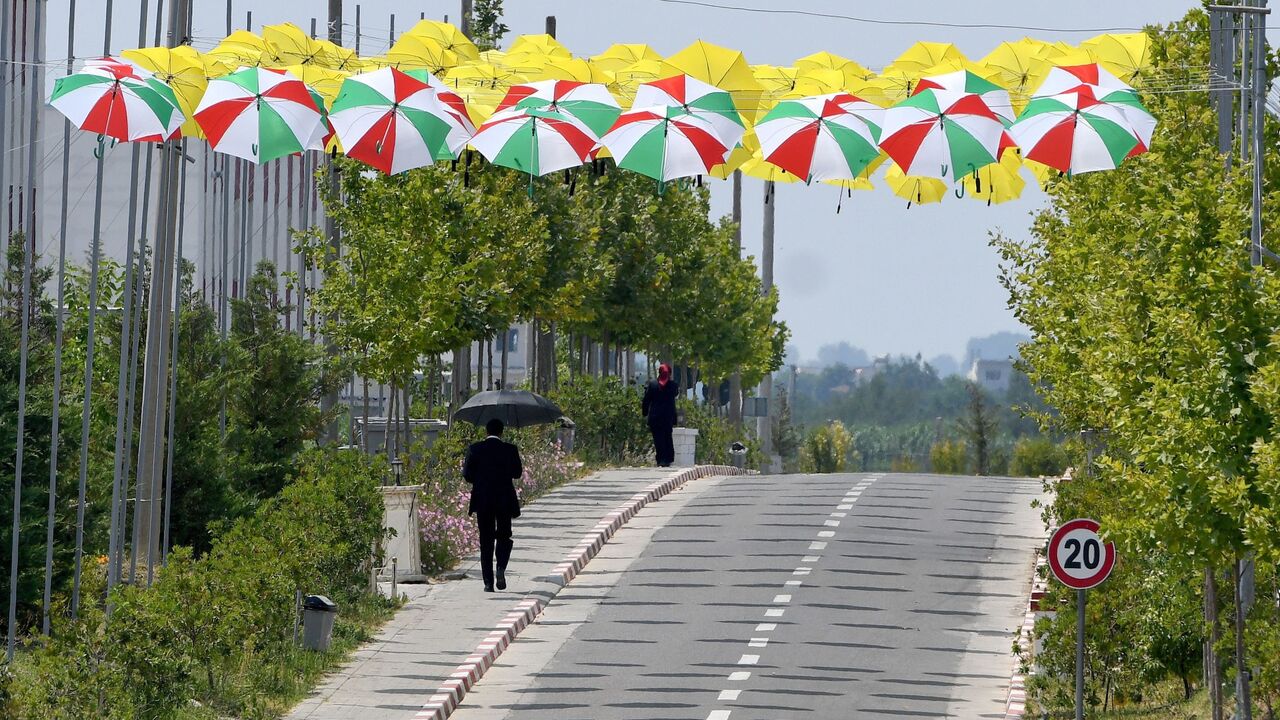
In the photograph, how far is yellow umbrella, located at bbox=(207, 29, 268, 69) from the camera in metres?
20.5

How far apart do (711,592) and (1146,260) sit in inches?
291

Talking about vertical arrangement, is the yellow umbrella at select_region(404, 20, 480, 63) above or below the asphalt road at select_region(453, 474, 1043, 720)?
above

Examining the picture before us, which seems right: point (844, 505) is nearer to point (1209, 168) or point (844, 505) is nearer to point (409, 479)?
point (409, 479)

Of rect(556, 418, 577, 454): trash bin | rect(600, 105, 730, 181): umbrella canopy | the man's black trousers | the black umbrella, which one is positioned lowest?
the man's black trousers

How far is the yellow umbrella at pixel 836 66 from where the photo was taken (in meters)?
20.5

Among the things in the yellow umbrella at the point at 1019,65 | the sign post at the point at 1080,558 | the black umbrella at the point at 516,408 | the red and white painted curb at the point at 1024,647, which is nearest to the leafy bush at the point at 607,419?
the black umbrella at the point at 516,408

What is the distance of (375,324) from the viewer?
1144 inches

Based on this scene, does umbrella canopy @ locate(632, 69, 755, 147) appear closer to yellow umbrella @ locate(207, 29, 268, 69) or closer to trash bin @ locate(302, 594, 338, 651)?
yellow umbrella @ locate(207, 29, 268, 69)

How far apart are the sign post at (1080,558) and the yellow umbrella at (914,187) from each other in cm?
729

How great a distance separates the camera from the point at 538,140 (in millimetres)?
19453

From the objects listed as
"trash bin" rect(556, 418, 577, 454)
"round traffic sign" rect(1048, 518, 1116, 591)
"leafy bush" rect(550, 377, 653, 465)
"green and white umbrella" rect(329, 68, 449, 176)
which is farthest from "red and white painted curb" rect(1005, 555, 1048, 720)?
"leafy bush" rect(550, 377, 653, 465)

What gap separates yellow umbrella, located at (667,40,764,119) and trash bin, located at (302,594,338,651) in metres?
6.29

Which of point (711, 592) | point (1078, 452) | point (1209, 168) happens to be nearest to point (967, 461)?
point (1078, 452)

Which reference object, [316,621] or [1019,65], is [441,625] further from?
[1019,65]
